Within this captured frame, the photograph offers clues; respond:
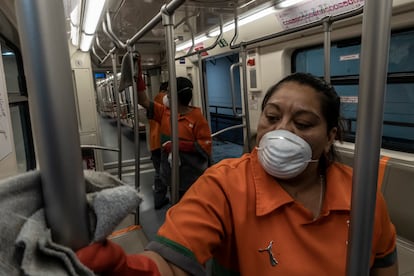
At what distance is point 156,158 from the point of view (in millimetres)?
4254

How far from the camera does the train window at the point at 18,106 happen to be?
102 inches

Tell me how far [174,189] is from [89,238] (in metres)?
1.26

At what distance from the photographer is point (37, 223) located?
1.18ft

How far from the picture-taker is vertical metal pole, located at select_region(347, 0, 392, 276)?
0.46 m

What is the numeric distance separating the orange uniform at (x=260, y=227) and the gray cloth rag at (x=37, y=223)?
492 millimetres

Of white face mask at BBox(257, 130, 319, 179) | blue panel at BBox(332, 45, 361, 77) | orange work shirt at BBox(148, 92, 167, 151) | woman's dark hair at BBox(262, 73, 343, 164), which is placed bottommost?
orange work shirt at BBox(148, 92, 167, 151)

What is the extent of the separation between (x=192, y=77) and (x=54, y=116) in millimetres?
5875

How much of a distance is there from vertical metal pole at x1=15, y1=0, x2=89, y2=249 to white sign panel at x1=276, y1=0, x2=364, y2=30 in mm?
2926

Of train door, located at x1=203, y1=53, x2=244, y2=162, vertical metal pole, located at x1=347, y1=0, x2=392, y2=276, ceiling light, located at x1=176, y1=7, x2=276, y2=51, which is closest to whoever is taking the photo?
vertical metal pole, located at x1=347, y1=0, x2=392, y2=276

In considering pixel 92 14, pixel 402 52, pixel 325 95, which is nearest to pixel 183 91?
pixel 92 14

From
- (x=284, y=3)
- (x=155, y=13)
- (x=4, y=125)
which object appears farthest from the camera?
(x=155, y=13)

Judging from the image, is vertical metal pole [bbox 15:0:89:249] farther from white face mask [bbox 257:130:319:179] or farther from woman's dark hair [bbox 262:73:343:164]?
woman's dark hair [bbox 262:73:343:164]

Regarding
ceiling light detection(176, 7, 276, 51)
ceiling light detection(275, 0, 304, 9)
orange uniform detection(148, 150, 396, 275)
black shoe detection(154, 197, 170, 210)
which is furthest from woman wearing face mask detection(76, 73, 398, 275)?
black shoe detection(154, 197, 170, 210)

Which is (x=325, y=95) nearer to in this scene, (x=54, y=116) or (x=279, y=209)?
(x=279, y=209)
